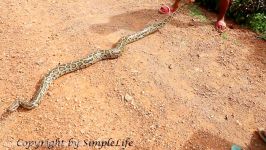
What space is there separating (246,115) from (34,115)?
3.91m

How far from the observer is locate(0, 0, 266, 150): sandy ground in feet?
20.7

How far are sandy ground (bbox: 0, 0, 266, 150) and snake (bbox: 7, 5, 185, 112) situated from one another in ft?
0.40

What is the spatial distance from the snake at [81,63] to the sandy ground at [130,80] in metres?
0.12

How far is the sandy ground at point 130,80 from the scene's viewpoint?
6.32 meters

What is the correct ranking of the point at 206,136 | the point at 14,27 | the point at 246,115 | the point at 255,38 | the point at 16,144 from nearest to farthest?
the point at 16,144 → the point at 206,136 → the point at 246,115 → the point at 14,27 → the point at 255,38

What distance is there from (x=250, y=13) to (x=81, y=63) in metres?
4.80

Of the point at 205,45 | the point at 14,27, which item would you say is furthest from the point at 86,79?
the point at 205,45

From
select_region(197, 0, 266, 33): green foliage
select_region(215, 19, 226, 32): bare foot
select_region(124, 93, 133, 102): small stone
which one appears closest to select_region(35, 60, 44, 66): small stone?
select_region(124, 93, 133, 102): small stone

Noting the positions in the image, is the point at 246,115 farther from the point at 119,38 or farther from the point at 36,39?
the point at 36,39

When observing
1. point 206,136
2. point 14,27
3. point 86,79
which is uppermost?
point 14,27

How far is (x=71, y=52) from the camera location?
7.94 meters
